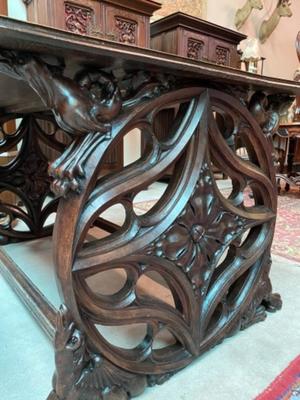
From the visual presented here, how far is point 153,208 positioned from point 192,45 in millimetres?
3020

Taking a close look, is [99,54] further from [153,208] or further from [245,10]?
[245,10]

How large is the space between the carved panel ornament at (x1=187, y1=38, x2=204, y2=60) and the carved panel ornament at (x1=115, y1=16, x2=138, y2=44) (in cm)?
77

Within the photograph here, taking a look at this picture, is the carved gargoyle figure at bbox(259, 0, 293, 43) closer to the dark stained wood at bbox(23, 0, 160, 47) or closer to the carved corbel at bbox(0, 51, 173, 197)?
the dark stained wood at bbox(23, 0, 160, 47)

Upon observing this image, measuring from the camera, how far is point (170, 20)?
122 inches

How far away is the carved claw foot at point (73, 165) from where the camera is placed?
1.86 ft

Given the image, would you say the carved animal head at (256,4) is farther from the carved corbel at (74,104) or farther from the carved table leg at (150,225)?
the carved corbel at (74,104)

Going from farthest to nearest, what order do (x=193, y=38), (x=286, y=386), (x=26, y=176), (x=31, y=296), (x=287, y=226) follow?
1. (x=193, y=38)
2. (x=287, y=226)
3. (x=26, y=176)
4. (x=31, y=296)
5. (x=286, y=386)

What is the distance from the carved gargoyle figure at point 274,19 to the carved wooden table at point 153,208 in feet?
14.7

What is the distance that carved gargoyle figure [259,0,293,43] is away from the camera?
4543mm

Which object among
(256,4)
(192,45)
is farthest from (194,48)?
(256,4)

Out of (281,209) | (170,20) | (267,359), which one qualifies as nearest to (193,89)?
(267,359)

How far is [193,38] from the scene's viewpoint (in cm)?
323

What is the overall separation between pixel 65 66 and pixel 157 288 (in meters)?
0.89

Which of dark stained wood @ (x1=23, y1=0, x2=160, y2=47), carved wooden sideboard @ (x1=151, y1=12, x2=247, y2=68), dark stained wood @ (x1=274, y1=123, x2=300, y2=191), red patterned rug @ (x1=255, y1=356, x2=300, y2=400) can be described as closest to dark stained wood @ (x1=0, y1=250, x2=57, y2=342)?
red patterned rug @ (x1=255, y1=356, x2=300, y2=400)
